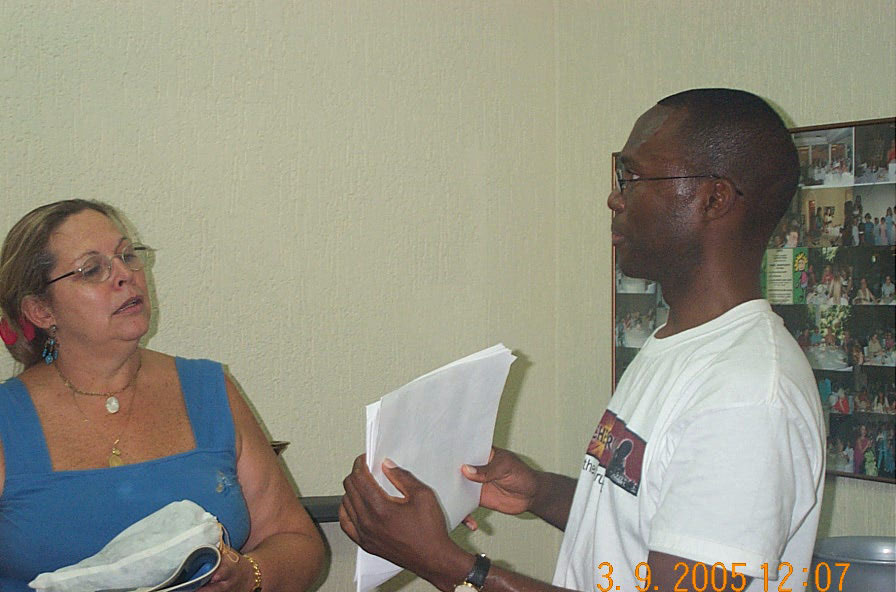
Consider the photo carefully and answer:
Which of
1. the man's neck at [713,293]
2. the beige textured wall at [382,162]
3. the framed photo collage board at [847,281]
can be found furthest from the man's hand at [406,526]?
the framed photo collage board at [847,281]

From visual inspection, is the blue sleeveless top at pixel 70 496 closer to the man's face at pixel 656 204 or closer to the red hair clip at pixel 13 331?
the red hair clip at pixel 13 331

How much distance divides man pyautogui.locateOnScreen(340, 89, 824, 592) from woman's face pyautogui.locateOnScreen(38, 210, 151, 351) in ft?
2.33

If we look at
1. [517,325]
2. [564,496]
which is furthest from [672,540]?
[517,325]

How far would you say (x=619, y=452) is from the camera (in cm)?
121

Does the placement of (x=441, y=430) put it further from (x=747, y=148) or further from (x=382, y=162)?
(x=382, y=162)

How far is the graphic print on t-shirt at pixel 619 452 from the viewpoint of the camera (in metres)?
1.17

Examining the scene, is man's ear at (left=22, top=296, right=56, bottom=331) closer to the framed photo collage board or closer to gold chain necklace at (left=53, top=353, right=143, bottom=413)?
gold chain necklace at (left=53, top=353, right=143, bottom=413)

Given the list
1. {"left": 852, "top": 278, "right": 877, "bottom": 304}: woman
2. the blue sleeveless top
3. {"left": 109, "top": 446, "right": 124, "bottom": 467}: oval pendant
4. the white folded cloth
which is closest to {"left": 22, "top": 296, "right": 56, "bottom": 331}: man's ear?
the blue sleeveless top

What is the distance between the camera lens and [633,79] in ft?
8.42

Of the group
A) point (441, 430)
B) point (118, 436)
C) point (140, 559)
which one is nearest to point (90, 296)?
point (118, 436)

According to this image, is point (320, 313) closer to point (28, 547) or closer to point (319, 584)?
point (319, 584)

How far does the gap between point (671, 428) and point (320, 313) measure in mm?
1333

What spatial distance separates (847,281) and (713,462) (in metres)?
1.27

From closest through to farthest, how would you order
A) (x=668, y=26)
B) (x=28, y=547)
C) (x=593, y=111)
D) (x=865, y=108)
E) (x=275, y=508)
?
(x=28, y=547)
(x=275, y=508)
(x=865, y=108)
(x=668, y=26)
(x=593, y=111)
